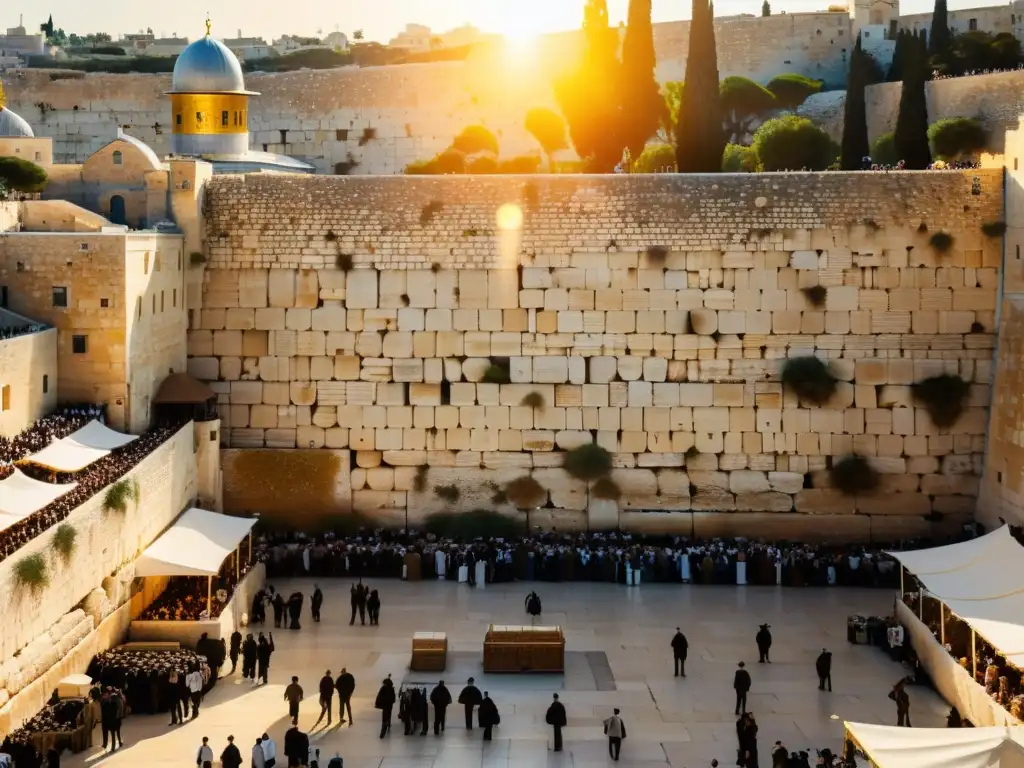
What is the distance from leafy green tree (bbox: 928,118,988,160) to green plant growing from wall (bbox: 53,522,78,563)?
23151 mm

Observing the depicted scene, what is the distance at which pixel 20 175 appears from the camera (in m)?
26.1

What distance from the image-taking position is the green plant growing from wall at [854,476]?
82.1 ft

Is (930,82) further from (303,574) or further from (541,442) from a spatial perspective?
(303,574)

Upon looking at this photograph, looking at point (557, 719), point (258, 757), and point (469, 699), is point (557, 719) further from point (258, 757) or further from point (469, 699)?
point (258, 757)

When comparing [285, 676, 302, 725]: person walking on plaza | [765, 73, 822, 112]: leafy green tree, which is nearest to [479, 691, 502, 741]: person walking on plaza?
[285, 676, 302, 725]: person walking on plaza

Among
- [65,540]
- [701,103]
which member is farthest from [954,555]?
[701,103]

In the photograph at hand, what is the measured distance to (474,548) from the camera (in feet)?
79.0

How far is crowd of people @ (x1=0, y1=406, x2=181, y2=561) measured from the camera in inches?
650

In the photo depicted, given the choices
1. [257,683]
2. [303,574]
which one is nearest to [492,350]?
[303,574]

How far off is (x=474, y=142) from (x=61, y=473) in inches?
927

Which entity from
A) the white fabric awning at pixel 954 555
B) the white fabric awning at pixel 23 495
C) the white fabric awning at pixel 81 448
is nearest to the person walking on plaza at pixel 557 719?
the white fabric awning at pixel 954 555

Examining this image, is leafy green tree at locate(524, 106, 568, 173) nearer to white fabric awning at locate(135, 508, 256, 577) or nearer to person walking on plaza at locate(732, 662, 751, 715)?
white fabric awning at locate(135, 508, 256, 577)

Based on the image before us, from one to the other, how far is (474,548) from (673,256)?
6330 mm

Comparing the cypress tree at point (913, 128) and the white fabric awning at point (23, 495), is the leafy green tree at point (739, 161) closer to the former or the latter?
the cypress tree at point (913, 128)
